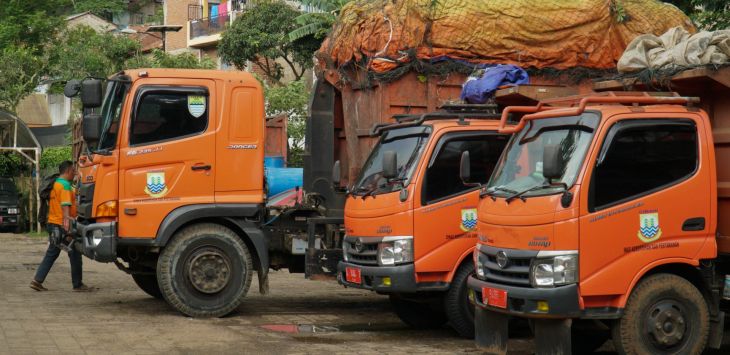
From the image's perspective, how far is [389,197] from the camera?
33.4 feet

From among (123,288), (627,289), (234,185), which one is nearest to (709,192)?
(627,289)

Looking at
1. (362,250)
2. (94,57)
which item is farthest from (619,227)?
(94,57)

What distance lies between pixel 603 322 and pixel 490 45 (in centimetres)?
435

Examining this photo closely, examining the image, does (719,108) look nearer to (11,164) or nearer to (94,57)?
(11,164)

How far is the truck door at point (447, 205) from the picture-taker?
10000 millimetres

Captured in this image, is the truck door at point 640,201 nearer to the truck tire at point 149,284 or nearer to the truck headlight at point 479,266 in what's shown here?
the truck headlight at point 479,266

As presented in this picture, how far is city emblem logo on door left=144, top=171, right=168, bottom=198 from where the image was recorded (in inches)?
450

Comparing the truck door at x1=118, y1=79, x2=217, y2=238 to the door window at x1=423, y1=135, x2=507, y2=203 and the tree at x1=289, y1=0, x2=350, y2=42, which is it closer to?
the door window at x1=423, y1=135, x2=507, y2=203

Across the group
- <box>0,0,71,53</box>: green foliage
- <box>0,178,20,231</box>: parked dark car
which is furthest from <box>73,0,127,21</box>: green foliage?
<box>0,178,20,231</box>: parked dark car

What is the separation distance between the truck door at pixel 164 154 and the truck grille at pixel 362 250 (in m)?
1.90

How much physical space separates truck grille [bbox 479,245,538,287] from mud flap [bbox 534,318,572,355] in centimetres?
35

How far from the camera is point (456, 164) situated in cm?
1030

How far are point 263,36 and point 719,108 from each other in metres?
25.0

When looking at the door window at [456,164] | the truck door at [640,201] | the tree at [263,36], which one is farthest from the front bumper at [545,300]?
the tree at [263,36]
